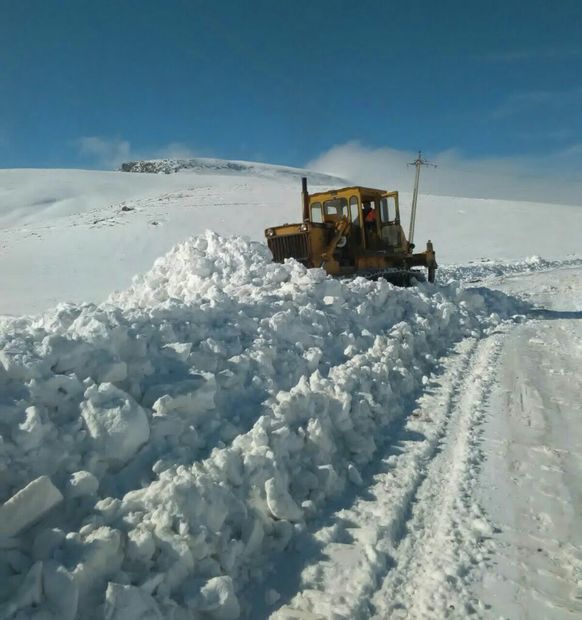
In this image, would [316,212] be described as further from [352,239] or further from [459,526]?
[459,526]

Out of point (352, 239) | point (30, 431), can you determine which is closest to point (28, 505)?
point (30, 431)

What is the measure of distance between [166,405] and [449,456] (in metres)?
2.32

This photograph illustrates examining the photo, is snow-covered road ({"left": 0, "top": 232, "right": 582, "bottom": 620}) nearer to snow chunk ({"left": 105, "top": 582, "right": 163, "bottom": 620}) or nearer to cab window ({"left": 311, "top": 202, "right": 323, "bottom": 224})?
snow chunk ({"left": 105, "top": 582, "right": 163, "bottom": 620})

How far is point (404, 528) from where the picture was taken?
3.57 metres

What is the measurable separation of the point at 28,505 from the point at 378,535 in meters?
2.04

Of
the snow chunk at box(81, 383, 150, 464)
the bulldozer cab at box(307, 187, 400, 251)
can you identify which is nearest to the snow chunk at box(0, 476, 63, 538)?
the snow chunk at box(81, 383, 150, 464)

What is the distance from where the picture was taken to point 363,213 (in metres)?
13.1

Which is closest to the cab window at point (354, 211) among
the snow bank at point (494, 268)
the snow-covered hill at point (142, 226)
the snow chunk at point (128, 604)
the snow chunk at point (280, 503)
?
the snow bank at point (494, 268)

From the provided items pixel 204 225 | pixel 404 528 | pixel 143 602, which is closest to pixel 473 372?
pixel 404 528

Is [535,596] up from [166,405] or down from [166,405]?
down

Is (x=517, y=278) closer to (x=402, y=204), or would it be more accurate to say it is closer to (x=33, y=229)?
(x=402, y=204)

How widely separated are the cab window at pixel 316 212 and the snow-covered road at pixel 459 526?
25.7 ft

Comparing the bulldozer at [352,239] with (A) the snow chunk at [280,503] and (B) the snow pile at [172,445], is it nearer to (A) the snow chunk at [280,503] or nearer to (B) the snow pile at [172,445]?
(B) the snow pile at [172,445]

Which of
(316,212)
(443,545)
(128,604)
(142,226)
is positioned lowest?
(443,545)
